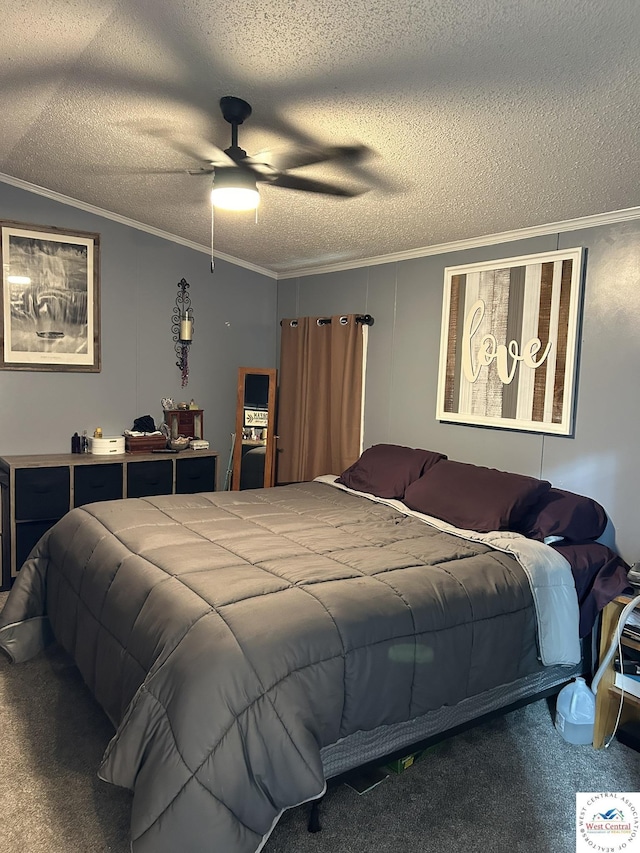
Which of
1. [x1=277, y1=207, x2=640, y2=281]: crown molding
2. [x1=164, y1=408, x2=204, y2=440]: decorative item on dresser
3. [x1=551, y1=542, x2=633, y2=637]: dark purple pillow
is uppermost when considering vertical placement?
[x1=277, y1=207, x2=640, y2=281]: crown molding

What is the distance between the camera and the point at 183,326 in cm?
492

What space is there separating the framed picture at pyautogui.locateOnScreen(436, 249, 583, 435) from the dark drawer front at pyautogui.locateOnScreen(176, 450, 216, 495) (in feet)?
6.16

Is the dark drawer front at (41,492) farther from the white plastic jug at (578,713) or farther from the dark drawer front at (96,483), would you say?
the white plastic jug at (578,713)

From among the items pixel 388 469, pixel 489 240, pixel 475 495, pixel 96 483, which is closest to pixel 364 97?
pixel 489 240

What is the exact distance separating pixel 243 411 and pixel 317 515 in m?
2.07

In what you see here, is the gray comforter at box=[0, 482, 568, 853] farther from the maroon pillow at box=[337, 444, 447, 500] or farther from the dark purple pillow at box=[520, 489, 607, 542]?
the maroon pillow at box=[337, 444, 447, 500]

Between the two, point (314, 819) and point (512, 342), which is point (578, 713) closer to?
point (314, 819)

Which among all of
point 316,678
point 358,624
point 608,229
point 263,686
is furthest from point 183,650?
point 608,229

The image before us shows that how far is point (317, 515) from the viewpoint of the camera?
3.26 m

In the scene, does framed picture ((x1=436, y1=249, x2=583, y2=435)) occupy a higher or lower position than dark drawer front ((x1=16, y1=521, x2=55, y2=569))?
higher

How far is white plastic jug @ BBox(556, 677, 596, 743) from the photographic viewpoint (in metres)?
2.54

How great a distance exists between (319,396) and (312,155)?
2258 millimetres

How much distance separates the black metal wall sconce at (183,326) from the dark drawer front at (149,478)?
0.83 metres

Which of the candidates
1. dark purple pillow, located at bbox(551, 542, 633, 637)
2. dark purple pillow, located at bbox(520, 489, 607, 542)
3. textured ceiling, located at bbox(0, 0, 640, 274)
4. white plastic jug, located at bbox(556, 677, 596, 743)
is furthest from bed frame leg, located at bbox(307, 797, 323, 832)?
textured ceiling, located at bbox(0, 0, 640, 274)
